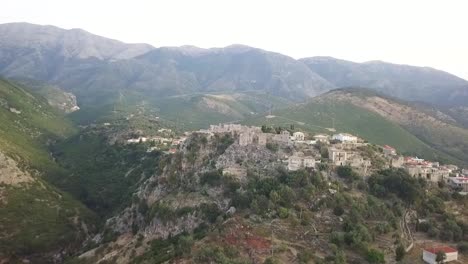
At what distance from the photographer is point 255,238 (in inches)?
2500

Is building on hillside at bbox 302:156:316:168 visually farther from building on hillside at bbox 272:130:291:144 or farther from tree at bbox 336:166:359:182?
building on hillside at bbox 272:130:291:144

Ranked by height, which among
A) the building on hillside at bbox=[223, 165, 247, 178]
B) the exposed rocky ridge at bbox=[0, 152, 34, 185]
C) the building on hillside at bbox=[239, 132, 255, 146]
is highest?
the building on hillside at bbox=[239, 132, 255, 146]

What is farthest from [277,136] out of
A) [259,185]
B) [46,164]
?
[46,164]

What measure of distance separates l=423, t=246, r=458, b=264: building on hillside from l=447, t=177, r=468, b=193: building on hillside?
89.4ft

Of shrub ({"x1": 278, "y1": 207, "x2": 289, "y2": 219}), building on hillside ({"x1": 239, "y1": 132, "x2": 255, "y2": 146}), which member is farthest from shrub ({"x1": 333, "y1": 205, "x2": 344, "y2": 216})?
building on hillside ({"x1": 239, "y1": 132, "x2": 255, "y2": 146})

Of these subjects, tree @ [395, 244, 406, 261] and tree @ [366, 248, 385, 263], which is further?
tree @ [395, 244, 406, 261]

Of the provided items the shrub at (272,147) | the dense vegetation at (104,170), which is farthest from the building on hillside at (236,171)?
the dense vegetation at (104,170)

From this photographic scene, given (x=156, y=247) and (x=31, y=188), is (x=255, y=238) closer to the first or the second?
(x=156, y=247)

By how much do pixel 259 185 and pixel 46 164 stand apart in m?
71.5

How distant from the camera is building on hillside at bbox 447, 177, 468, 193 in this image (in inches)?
3450

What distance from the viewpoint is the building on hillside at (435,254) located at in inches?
2411

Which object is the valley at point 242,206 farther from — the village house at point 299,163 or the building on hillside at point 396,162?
the building on hillside at point 396,162

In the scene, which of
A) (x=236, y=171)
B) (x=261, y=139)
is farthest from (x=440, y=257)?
(x=261, y=139)

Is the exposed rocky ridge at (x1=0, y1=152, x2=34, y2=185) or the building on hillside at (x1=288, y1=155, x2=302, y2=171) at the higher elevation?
the building on hillside at (x1=288, y1=155, x2=302, y2=171)
